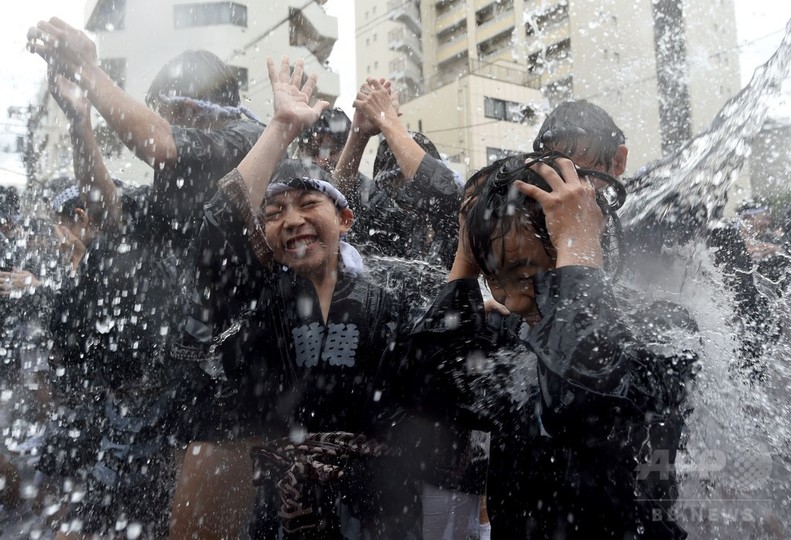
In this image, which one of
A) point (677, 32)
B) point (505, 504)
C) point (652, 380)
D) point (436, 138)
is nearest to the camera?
point (652, 380)

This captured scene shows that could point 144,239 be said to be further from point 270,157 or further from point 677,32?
point 677,32

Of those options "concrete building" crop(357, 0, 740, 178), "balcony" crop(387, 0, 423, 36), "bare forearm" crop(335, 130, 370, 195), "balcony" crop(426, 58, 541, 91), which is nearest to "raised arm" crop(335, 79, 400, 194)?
"bare forearm" crop(335, 130, 370, 195)

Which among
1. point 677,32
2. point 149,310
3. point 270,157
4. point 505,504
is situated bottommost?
point 505,504

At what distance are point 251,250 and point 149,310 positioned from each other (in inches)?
32.2

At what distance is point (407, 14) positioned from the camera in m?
28.3

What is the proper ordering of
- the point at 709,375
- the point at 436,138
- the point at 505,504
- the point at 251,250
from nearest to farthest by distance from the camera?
the point at 505,504
the point at 709,375
the point at 251,250
the point at 436,138

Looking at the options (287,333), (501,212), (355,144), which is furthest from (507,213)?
(355,144)

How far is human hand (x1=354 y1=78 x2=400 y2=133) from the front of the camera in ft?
8.29

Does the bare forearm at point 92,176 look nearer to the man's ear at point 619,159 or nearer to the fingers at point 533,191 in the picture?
the fingers at point 533,191

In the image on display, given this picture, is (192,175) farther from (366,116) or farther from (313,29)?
(313,29)

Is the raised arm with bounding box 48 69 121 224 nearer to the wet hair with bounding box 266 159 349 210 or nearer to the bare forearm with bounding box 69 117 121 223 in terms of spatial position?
the bare forearm with bounding box 69 117 121 223

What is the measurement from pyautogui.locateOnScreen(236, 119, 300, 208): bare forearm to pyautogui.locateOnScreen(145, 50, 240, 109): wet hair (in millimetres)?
669

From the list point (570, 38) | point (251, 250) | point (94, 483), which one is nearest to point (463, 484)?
point (251, 250)

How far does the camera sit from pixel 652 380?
1.37m
